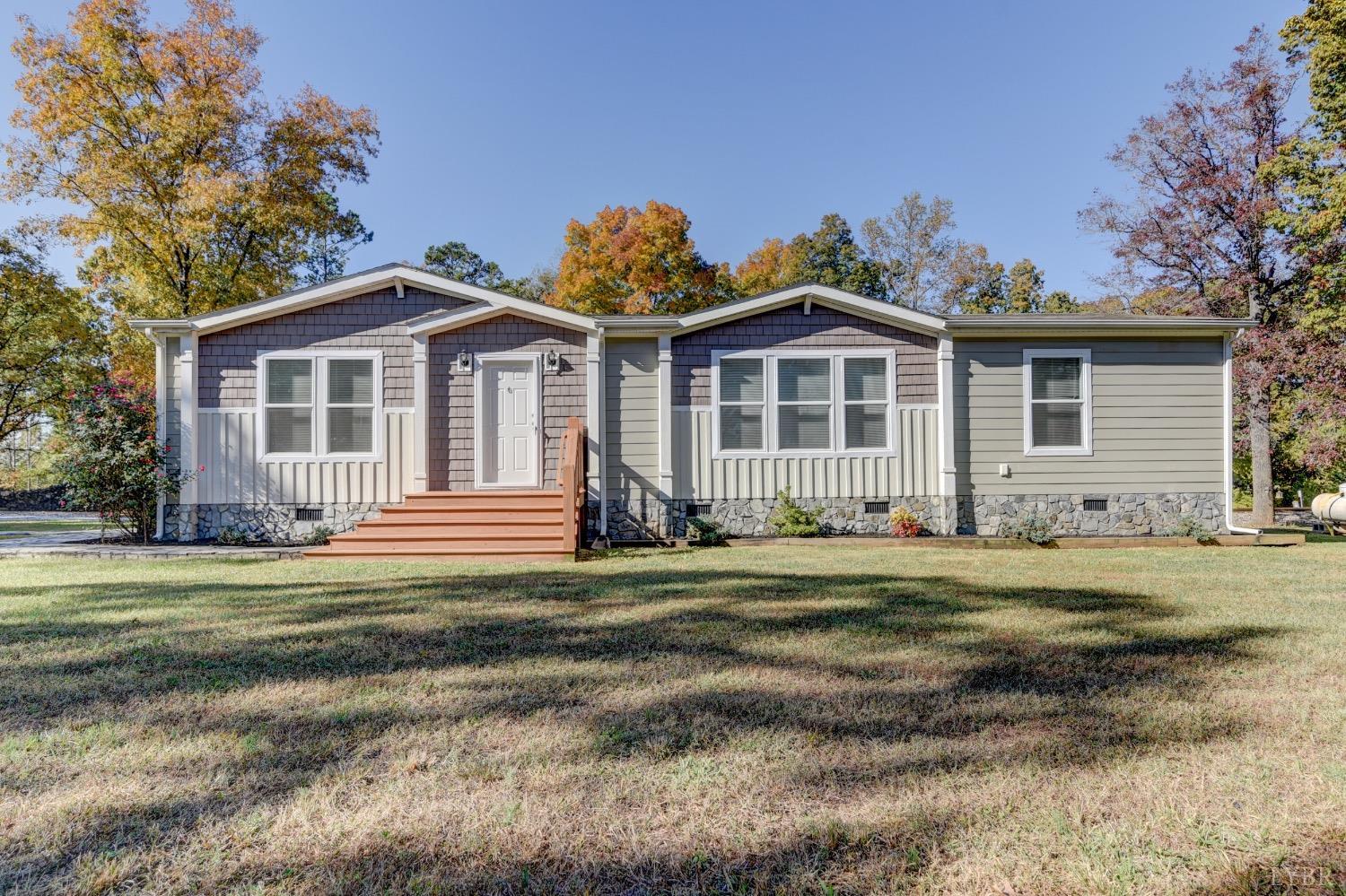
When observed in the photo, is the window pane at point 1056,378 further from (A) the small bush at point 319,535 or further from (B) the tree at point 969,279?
(B) the tree at point 969,279

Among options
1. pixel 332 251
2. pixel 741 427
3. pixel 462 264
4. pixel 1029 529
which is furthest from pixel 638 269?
pixel 1029 529

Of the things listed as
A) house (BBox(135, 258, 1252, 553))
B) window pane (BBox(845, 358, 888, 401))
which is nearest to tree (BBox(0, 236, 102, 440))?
house (BBox(135, 258, 1252, 553))

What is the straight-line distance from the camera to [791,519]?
9156 millimetres

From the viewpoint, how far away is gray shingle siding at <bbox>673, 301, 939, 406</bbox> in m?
9.36

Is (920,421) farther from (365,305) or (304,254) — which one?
(304,254)

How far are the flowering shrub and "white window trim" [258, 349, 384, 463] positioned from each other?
1118 millimetres

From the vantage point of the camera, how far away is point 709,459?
9.37m

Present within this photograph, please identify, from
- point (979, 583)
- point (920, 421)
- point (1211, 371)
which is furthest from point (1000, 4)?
point (979, 583)

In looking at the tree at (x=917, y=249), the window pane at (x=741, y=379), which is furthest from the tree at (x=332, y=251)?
the tree at (x=917, y=249)

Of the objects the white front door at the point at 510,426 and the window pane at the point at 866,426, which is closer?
the white front door at the point at 510,426

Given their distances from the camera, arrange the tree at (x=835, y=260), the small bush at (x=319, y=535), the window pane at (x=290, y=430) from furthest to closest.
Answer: the tree at (x=835, y=260) → the window pane at (x=290, y=430) → the small bush at (x=319, y=535)

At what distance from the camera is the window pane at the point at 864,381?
9516mm

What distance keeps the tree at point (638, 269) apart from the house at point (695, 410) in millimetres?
13434

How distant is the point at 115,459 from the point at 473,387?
4.45 metres
